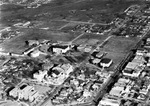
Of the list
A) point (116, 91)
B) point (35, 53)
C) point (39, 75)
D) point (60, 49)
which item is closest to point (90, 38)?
point (60, 49)

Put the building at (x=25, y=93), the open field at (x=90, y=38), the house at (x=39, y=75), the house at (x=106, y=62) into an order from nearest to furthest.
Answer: the building at (x=25, y=93)
the house at (x=39, y=75)
the house at (x=106, y=62)
the open field at (x=90, y=38)

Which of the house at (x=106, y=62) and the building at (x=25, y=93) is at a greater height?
the house at (x=106, y=62)

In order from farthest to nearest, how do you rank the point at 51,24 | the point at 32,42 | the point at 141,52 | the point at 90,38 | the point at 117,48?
the point at 51,24 < the point at 90,38 < the point at 32,42 < the point at 117,48 < the point at 141,52

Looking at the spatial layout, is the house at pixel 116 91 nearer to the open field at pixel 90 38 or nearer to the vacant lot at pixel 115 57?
the vacant lot at pixel 115 57

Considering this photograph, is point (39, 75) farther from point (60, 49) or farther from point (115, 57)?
point (115, 57)

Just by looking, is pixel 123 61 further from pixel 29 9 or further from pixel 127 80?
pixel 29 9

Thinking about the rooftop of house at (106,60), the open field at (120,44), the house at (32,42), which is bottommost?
the open field at (120,44)

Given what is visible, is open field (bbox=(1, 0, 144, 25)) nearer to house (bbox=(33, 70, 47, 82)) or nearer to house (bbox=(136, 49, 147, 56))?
house (bbox=(136, 49, 147, 56))

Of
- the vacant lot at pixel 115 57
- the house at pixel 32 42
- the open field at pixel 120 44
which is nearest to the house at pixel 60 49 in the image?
the house at pixel 32 42

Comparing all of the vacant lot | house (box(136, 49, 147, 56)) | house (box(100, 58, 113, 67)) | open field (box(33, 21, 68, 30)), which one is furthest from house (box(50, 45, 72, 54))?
open field (box(33, 21, 68, 30))

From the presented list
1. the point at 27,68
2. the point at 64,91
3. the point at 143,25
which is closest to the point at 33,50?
the point at 27,68

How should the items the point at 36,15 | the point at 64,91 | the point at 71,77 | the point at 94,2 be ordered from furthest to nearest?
the point at 94,2, the point at 36,15, the point at 71,77, the point at 64,91
